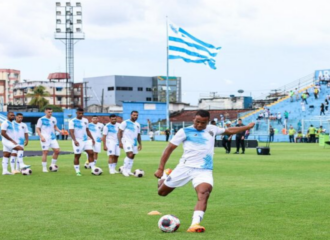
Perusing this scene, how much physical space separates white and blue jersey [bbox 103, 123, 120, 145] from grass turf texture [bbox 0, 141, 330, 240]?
2.28m

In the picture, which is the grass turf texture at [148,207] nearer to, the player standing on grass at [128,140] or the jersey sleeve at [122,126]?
the player standing on grass at [128,140]

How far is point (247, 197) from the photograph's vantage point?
1338cm

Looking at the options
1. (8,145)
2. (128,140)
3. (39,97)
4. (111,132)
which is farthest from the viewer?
(39,97)

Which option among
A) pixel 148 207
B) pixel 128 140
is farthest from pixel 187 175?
pixel 128 140

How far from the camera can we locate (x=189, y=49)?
57.6 m

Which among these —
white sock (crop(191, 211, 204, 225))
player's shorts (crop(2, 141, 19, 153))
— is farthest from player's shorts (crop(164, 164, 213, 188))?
player's shorts (crop(2, 141, 19, 153))

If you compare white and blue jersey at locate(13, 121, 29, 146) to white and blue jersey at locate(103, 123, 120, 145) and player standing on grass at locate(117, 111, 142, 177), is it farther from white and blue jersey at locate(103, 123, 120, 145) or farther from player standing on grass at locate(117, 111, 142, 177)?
player standing on grass at locate(117, 111, 142, 177)

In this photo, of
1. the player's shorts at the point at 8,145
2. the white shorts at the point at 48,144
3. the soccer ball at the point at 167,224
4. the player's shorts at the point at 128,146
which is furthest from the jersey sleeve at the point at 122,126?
the soccer ball at the point at 167,224

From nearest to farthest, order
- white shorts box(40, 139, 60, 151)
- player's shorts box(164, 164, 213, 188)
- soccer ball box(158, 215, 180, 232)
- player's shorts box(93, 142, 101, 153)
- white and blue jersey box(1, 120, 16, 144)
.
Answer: soccer ball box(158, 215, 180, 232)
player's shorts box(164, 164, 213, 188)
white and blue jersey box(1, 120, 16, 144)
white shorts box(40, 139, 60, 151)
player's shorts box(93, 142, 101, 153)

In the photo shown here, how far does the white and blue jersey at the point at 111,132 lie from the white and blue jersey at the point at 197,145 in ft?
36.6

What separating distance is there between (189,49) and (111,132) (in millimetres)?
37361

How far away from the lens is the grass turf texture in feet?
29.8

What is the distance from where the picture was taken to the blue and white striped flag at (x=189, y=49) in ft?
184

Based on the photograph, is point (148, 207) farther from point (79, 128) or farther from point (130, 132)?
point (79, 128)
